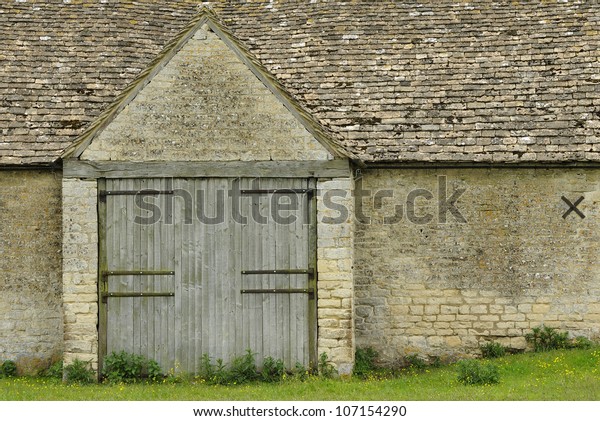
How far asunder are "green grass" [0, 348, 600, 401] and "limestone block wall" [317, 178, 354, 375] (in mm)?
547

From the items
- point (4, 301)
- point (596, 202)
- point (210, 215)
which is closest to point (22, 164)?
point (4, 301)

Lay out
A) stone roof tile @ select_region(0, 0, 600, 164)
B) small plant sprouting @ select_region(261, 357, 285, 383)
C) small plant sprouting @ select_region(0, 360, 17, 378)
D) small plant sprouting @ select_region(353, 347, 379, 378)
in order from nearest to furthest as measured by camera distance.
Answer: small plant sprouting @ select_region(261, 357, 285, 383), small plant sprouting @ select_region(353, 347, 379, 378), small plant sprouting @ select_region(0, 360, 17, 378), stone roof tile @ select_region(0, 0, 600, 164)

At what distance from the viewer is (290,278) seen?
11.5m

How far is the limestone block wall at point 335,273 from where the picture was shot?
11375 millimetres

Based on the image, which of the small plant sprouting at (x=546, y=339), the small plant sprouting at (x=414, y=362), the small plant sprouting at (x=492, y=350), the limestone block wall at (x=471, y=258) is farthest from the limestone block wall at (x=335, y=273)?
the small plant sprouting at (x=546, y=339)

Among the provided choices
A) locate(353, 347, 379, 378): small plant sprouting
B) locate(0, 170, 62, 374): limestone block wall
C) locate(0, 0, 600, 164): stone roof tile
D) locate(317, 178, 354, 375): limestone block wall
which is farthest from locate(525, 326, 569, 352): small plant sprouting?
locate(0, 170, 62, 374): limestone block wall

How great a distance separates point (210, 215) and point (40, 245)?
115 inches

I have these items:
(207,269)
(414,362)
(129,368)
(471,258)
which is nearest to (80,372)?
(129,368)

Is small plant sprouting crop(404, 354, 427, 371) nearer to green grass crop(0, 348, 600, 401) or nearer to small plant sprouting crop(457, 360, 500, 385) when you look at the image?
green grass crop(0, 348, 600, 401)

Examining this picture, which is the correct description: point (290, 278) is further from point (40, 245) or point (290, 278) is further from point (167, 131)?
point (40, 245)

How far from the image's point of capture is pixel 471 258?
41.2 feet

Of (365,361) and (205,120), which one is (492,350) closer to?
(365,361)

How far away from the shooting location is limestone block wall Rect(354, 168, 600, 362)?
12484 mm

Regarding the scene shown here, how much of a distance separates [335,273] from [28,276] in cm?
484
